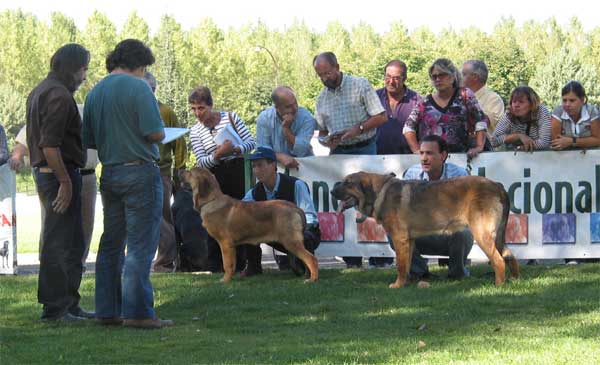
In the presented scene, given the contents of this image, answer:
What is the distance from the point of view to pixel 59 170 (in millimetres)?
7801

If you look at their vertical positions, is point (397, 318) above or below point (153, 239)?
below

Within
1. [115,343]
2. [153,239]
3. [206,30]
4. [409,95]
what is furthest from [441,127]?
[206,30]

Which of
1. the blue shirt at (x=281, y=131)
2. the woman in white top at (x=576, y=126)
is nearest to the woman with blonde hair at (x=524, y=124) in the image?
the woman in white top at (x=576, y=126)

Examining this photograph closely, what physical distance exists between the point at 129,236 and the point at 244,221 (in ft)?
8.72

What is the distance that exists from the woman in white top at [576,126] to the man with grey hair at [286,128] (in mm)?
2611

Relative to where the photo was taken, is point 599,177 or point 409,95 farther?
point 409,95

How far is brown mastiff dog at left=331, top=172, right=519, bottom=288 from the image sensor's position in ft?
30.6

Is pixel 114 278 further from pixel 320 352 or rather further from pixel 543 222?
pixel 543 222

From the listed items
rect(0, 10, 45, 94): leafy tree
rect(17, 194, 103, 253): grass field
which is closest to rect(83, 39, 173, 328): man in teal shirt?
rect(17, 194, 103, 253): grass field

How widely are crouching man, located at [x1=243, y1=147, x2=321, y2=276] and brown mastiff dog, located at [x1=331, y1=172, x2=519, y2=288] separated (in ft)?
2.49

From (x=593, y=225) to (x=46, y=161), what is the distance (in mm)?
5974

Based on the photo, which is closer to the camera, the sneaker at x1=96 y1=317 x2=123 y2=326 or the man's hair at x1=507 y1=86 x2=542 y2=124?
the sneaker at x1=96 y1=317 x2=123 y2=326

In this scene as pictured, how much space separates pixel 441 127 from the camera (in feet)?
34.6

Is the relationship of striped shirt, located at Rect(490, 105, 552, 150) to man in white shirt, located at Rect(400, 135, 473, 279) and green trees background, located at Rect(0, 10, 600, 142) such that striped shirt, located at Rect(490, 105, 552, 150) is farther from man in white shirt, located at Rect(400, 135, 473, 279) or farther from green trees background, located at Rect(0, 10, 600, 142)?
green trees background, located at Rect(0, 10, 600, 142)
